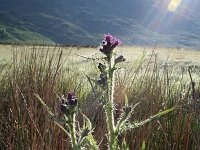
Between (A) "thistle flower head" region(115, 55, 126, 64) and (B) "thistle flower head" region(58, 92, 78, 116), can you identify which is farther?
(A) "thistle flower head" region(115, 55, 126, 64)

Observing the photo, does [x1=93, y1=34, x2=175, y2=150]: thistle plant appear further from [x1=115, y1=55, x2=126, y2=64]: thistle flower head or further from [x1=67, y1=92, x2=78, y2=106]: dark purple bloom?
[x1=67, y1=92, x2=78, y2=106]: dark purple bloom

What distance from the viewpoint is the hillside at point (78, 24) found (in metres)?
160

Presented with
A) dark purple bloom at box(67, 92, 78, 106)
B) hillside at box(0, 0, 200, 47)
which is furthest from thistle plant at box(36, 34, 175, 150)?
hillside at box(0, 0, 200, 47)

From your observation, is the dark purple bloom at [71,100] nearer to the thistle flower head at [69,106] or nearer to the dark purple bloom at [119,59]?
the thistle flower head at [69,106]

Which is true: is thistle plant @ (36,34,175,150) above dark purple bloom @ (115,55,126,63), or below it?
below

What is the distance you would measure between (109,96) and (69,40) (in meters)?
156

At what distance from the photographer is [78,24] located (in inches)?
7008

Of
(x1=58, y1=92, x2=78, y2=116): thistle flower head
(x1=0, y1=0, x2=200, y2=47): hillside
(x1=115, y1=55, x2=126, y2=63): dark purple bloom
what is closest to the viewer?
(x1=58, y1=92, x2=78, y2=116): thistle flower head

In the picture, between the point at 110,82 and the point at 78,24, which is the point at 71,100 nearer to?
the point at 110,82

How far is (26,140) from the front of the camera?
3.05 metres

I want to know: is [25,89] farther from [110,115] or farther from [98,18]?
[98,18]

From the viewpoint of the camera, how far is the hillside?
160m

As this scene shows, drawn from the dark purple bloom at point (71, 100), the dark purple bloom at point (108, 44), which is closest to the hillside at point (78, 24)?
the dark purple bloom at point (108, 44)

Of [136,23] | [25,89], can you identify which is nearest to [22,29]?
[136,23]
